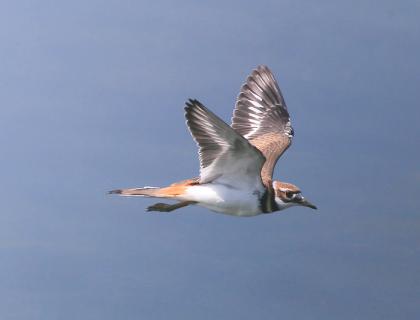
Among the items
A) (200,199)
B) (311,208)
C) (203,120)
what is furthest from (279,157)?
(203,120)

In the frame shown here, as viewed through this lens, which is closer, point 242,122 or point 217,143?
point 217,143

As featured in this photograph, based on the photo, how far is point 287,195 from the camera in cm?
1594

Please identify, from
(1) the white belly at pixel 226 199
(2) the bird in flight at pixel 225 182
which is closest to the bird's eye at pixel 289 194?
(2) the bird in flight at pixel 225 182

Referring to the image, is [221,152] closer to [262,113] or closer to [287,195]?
[287,195]

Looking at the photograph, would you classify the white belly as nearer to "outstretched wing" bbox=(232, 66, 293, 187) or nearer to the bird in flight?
the bird in flight

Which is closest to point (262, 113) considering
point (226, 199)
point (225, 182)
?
point (225, 182)

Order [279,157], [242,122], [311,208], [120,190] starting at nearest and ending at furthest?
[120,190]
[311,208]
[279,157]
[242,122]

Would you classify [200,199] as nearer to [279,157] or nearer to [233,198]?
[233,198]

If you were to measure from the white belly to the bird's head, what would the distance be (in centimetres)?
59

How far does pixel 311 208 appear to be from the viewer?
16.4 m

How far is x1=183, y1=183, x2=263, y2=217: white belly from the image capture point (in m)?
15.3

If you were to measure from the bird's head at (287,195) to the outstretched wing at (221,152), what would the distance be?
2.07 feet

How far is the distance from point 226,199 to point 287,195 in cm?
129

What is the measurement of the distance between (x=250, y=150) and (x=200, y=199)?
4.57ft
